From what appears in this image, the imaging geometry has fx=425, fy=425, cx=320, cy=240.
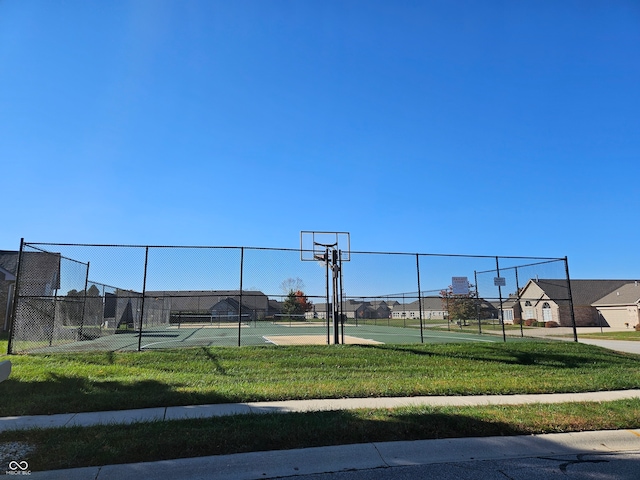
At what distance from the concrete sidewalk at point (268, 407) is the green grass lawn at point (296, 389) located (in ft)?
1.01

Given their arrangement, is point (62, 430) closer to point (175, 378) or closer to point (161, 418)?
point (161, 418)

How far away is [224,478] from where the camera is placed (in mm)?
4414

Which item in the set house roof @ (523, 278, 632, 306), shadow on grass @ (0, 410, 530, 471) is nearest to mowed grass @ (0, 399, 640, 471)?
shadow on grass @ (0, 410, 530, 471)

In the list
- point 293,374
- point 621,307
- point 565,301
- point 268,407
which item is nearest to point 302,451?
point 268,407

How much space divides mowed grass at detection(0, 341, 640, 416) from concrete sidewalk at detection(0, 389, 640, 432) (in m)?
0.29

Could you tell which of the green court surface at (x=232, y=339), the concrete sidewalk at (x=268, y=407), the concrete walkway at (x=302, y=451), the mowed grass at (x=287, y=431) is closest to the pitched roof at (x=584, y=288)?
the green court surface at (x=232, y=339)

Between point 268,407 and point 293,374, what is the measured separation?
293 centimetres

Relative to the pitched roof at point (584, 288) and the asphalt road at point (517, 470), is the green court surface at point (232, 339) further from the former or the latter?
the pitched roof at point (584, 288)

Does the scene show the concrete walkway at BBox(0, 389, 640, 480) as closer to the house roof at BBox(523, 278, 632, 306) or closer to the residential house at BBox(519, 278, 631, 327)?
the residential house at BBox(519, 278, 631, 327)

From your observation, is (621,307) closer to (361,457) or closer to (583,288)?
(583,288)

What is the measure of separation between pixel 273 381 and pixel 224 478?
497cm

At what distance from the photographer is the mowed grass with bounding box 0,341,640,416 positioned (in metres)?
7.74

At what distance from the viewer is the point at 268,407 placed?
716 cm

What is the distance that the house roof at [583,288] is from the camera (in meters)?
48.8
